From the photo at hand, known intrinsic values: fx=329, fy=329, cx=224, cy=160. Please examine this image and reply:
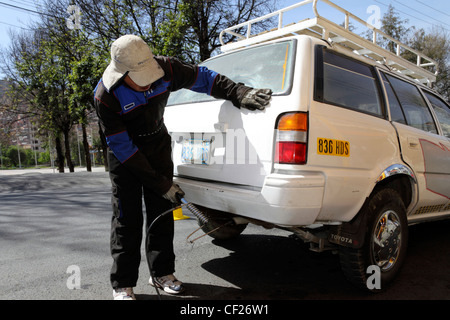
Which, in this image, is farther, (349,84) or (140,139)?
(349,84)

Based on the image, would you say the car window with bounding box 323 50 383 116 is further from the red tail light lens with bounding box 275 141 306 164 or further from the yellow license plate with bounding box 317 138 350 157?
the red tail light lens with bounding box 275 141 306 164

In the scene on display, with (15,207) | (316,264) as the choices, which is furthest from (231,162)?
(15,207)

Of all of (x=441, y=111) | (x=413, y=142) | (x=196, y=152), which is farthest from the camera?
(x=441, y=111)

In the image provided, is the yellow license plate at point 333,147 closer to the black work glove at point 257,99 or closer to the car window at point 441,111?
the black work glove at point 257,99

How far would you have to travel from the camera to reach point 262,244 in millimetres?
3691

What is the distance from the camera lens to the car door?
111 inches

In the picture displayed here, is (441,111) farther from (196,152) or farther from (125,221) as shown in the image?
(125,221)

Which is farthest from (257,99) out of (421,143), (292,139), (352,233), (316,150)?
(421,143)

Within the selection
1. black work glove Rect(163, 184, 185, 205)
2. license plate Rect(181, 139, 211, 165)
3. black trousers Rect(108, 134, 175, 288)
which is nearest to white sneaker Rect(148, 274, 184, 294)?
black trousers Rect(108, 134, 175, 288)

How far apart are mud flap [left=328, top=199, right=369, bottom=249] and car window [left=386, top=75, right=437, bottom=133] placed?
1.19 m

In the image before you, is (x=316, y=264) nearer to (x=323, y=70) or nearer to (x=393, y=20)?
(x=323, y=70)

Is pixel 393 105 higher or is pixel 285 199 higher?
pixel 393 105

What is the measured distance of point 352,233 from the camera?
2.30 meters

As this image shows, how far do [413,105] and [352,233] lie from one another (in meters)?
1.63
